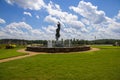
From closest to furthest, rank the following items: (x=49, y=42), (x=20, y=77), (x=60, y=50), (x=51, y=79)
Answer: (x=51, y=79)
(x=20, y=77)
(x=60, y=50)
(x=49, y=42)

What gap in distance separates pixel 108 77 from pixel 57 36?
23.9 metres

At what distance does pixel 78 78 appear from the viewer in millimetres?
6918

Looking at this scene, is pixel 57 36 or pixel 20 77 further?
pixel 57 36

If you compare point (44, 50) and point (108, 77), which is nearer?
point (108, 77)

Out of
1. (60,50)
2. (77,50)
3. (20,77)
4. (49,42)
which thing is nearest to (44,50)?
(60,50)

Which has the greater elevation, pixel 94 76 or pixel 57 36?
pixel 57 36

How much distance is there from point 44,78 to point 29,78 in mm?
678

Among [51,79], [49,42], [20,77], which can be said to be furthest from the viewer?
[49,42]

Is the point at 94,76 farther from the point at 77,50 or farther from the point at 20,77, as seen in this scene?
the point at 77,50

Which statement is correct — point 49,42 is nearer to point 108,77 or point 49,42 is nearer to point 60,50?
point 60,50

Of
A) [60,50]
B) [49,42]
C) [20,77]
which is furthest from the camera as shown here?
[49,42]

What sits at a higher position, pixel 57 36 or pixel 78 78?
pixel 57 36

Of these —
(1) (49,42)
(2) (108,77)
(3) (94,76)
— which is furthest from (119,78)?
(1) (49,42)

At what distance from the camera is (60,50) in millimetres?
21969
